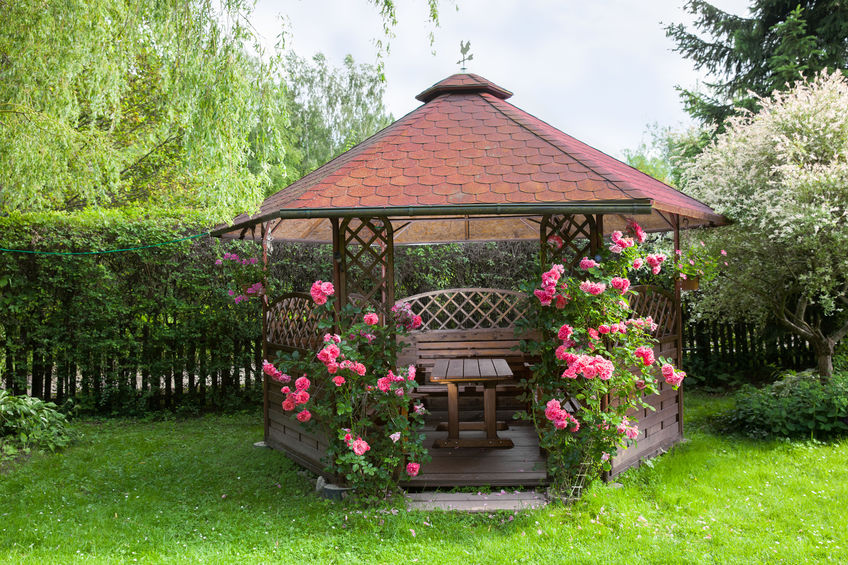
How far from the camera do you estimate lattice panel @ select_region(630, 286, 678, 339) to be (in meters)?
5.62

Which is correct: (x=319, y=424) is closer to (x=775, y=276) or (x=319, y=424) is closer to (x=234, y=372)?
(x=234, y=372)

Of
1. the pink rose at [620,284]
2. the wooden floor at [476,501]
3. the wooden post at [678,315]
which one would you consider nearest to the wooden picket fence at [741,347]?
the wooden post at [678,315]

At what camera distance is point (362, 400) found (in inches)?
188

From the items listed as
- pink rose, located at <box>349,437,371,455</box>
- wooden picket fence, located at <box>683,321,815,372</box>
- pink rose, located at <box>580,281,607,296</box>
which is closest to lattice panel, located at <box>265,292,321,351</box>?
pink rose, located at <box>349,437,371,455</box>

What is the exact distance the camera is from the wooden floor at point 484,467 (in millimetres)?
4938

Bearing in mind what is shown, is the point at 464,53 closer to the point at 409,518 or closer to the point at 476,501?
the point at 476,501

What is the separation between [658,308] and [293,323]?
3.54 meters

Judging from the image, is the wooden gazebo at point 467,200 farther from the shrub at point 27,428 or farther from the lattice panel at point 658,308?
the shrub at point 27,428

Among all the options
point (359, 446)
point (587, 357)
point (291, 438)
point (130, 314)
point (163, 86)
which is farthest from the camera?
point (130, 314)

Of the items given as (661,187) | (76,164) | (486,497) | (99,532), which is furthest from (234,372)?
(661,187)

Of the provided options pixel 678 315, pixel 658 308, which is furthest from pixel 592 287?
pixel 678 315

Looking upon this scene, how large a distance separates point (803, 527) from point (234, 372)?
7.00 metres

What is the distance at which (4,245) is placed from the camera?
7379 mm

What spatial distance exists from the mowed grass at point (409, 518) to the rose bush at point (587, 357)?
1.31 ft
